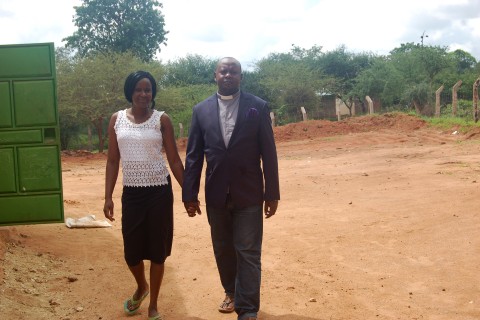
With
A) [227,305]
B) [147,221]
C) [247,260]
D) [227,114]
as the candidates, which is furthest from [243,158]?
[227,305]

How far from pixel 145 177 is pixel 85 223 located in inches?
152

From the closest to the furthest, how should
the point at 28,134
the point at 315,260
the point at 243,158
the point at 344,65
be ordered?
the point at 243,158, the point at 315,260, the point at 28,134, the point at 344,65

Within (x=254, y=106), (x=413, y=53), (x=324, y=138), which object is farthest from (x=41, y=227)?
(x=413, y=53)

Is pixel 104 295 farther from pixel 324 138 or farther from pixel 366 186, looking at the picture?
pixel 324 138

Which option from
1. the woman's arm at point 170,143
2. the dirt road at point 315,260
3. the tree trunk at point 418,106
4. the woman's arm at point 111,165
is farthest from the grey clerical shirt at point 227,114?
the tree trunk at point 418,106

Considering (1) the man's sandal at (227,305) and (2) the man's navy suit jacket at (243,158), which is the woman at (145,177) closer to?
(2) the man's navy suit jacket at (243,158)

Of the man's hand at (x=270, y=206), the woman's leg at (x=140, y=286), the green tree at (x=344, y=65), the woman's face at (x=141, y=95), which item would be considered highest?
the green tree at (x=344, y=65)

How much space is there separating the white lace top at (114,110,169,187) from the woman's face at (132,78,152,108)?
4.5 inches

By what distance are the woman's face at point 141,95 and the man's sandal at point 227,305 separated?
1479mm

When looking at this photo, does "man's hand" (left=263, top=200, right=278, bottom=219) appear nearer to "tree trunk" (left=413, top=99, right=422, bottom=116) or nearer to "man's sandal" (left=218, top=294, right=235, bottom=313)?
"man's sandal" (left=218, top=294, right=235, bottom=313)

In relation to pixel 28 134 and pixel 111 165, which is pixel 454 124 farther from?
pixel 111 165

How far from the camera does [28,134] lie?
604cm

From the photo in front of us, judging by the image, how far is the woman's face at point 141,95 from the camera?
13.1 feet

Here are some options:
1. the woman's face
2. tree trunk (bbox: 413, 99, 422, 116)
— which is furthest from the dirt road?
tree trunk (bbox: 413, 99, 422, 116)
